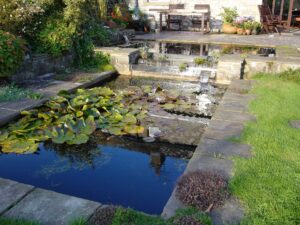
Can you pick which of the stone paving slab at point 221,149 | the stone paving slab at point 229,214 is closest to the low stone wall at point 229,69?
the stone paving slab at point 221,149

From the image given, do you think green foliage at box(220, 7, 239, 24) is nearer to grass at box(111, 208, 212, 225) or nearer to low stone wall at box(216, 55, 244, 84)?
low stone wall at box(216, 55, 244, 84)

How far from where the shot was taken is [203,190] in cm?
266

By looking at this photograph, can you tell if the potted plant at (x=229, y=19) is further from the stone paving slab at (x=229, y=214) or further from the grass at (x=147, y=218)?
the grass at (x=147, y=218)

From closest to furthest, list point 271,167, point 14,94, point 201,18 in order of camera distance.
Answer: point 271,167
point 14,94
point 201,18

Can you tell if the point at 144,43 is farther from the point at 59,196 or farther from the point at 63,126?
the point at 59,196

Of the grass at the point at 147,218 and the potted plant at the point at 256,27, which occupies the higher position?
the potted plant at the point at 256,27

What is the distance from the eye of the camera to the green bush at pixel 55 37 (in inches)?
272

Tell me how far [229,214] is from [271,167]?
86 centimetres

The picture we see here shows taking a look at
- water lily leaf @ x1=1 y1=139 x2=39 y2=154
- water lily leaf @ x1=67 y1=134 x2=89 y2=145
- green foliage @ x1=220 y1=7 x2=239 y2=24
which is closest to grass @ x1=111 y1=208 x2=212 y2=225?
water lily leaf @ x1=67 y1=134 x2=89 y2=145

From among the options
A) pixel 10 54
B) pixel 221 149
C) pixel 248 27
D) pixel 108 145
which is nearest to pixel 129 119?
pixel 108 145

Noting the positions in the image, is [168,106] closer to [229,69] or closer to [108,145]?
[108,145]

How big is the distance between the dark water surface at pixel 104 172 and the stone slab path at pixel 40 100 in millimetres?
801

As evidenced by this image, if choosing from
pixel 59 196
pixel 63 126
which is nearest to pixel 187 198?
pixel 59 196

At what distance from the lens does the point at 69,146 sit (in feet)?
13.3
